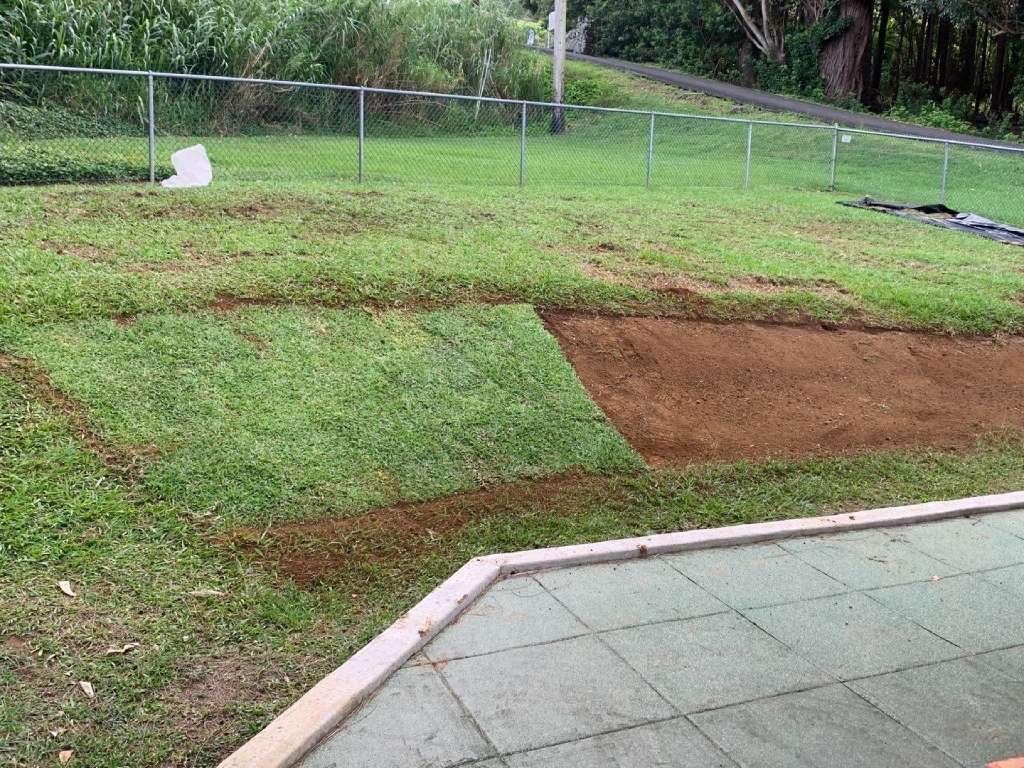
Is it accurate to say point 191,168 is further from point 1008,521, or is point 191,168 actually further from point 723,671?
point 723,671

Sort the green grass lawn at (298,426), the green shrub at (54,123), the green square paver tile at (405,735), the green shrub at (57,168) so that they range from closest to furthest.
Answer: the green square paver tile at (405,735)
the green grass lawn at (298,426)
the green shrub at (57,168)
the green shrub at (54,123)

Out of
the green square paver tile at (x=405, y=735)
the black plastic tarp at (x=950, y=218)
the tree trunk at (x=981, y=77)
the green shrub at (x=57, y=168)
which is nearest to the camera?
the green square paver tile at (x=405, y=735)

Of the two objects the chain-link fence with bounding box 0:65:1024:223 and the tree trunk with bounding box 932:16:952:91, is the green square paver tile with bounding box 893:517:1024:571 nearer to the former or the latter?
the chain-link fence with bounding box 0:65:1024:223

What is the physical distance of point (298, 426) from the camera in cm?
588

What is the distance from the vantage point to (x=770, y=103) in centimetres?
3359

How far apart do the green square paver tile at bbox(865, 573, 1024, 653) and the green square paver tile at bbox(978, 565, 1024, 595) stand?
0.05 m

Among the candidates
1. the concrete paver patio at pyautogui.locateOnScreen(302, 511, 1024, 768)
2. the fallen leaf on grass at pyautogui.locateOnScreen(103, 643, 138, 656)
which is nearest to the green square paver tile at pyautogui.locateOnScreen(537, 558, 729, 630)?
the concrete paver patio at pyautogui.locateOnScreen(302, 511, 1024, 768)

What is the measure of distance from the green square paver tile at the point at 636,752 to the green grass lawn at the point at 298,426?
1.08 meters

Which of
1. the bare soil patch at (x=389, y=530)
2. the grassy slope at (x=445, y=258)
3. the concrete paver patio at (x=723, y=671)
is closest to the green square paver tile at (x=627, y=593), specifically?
the concrete paver patio at (x=723, y=671)

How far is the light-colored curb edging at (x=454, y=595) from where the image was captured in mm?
3379

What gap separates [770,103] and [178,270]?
97.5 feet

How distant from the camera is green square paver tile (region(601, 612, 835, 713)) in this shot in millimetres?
3861

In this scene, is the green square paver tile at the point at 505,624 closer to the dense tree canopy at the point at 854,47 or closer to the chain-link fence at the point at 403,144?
the chain-link fence at the point at 403,144

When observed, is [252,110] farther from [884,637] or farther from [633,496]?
[884,637]
